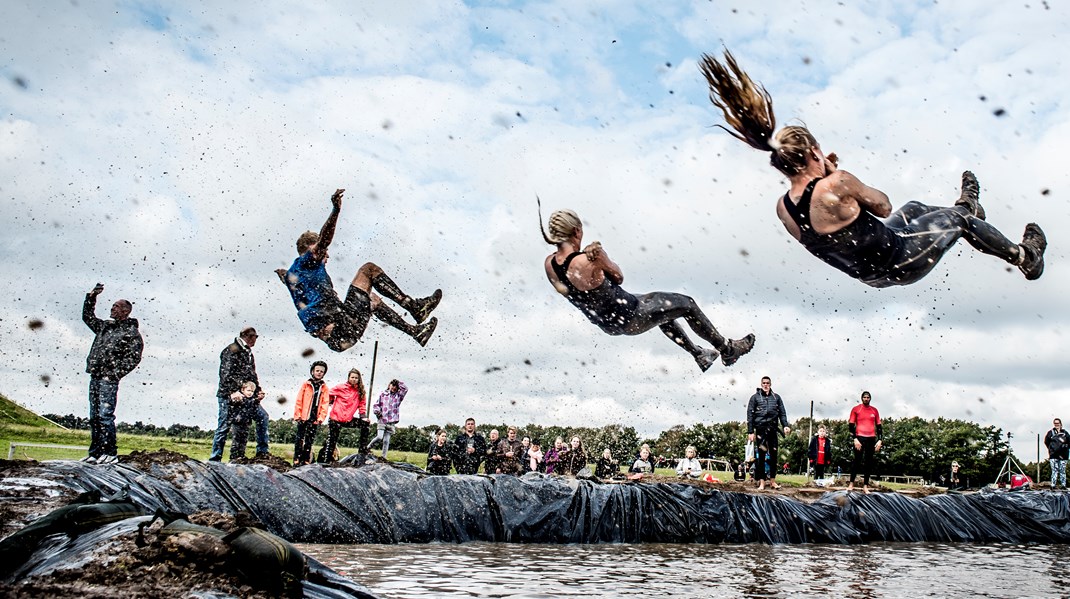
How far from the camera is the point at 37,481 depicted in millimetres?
5250

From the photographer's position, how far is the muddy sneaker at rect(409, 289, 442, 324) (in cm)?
883

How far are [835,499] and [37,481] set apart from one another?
27.1 feet

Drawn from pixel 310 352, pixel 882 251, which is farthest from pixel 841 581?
pixel 310 352

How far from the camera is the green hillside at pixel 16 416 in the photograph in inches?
973

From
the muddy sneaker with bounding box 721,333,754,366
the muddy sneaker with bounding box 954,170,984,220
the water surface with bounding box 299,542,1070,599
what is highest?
the muddy sneaker with bounding box 954,170,984,220

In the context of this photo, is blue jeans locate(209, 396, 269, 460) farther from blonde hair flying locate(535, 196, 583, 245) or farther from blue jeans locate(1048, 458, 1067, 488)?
blue jeans locate(1048, 458, 1067, 488)

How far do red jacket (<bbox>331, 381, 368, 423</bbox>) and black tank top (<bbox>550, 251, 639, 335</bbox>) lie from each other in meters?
4.31

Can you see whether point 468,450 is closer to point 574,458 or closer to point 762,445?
point 574,458

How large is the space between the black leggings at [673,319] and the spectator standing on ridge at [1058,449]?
11.2 meters

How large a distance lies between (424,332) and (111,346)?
309 centimetres

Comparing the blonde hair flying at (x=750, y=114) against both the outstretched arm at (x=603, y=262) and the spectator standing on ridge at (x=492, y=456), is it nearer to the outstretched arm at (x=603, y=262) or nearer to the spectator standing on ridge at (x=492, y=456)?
the outstretched arm at (x=603, y=262)

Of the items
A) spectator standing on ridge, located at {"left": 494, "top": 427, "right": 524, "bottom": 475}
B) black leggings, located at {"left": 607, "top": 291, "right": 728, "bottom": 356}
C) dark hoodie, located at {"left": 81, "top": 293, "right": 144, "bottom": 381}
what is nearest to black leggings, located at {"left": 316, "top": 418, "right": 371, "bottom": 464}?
dark hoodie, located at {"left": 81, "top": 293, "right": 144, "bottom": 381}

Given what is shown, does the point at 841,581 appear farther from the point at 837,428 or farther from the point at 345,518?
the point at 837,428

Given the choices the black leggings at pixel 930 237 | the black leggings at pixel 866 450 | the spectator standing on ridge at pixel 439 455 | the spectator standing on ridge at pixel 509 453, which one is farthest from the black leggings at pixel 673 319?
the spectator standing on ridge at pixel 509 453
